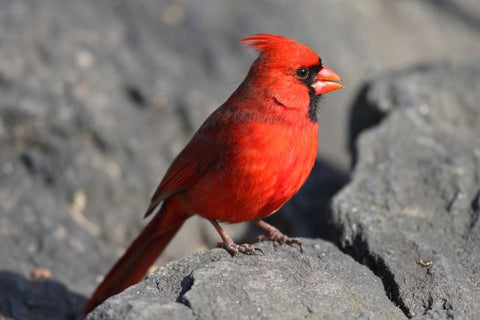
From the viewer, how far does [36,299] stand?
3938 mm

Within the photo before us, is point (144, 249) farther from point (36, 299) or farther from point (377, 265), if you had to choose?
point (377, 265)

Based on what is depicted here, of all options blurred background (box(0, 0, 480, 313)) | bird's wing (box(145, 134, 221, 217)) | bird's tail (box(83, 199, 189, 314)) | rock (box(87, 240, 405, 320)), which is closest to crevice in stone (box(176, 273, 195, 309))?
rock (box(87, 240, 405, 320))

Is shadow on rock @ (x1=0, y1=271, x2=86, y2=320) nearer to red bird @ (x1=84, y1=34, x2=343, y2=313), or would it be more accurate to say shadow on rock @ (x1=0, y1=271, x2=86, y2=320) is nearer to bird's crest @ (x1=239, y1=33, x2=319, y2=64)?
red bird @ (x1=84, y1=34, x2=343, y2=313)

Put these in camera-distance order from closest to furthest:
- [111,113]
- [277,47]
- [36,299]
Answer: [277,47] → [36,299] → [111,113]

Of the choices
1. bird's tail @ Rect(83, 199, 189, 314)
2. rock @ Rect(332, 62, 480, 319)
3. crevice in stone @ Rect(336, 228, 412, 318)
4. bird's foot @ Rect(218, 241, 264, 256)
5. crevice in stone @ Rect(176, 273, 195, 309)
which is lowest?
bird's tail @ Rect(83, 199, 189, 314)

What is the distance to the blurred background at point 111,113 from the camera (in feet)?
14.7

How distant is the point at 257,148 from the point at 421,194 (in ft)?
3.36

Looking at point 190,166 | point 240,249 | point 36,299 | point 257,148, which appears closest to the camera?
point 240,249

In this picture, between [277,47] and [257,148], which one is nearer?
[257,148]

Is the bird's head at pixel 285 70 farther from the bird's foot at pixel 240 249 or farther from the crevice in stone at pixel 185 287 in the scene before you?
the crevice in stone at pixel 185 287

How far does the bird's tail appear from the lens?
151 inches

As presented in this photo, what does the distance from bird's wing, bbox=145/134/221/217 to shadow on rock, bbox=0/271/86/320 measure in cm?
76

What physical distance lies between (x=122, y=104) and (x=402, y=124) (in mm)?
2116

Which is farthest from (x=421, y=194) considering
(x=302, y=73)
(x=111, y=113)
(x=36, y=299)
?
(x=111, y=113)
